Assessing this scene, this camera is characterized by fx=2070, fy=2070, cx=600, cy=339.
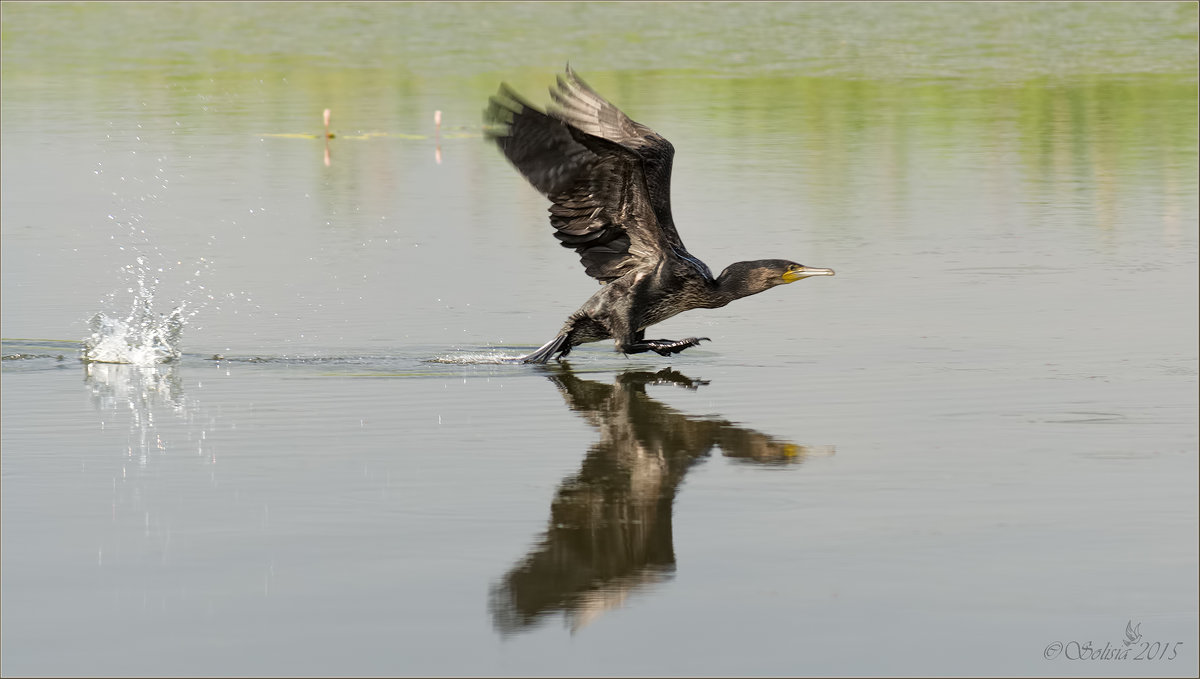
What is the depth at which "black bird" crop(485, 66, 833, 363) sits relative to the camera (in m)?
10.2

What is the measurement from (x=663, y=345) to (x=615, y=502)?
328 cm

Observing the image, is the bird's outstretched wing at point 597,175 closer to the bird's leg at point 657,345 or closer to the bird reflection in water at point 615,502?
the bird's leg at point 657,345

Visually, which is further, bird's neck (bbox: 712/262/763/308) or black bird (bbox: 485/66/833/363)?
bird's neck (bbox: 712/262/763/308)

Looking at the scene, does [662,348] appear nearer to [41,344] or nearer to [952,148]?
[41,344]

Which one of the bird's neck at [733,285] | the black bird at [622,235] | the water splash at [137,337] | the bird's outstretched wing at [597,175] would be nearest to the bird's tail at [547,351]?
the black bird at [622,235]

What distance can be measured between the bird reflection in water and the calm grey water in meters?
0.02

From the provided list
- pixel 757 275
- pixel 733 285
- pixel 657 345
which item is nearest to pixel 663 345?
pixel 657 345

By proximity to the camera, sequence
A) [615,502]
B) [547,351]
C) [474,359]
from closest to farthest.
A: 1. [615,502]
2. [474,359]
3. [547,351]

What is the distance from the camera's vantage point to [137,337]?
10547 mm

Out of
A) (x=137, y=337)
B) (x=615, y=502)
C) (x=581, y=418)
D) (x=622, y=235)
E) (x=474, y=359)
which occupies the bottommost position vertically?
(x=615, y=502)

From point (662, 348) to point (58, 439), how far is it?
3.28 metres

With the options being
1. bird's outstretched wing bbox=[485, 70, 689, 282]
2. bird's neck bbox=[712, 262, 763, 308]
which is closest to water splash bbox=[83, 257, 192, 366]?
bird's outstretched wing bbox=[485, 70, 689, 282]

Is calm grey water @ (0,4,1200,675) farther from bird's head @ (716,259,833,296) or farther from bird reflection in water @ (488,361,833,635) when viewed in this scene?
bird's head @ (716,259,833,296)

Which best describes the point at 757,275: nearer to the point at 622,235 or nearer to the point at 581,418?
the point at 622,235
